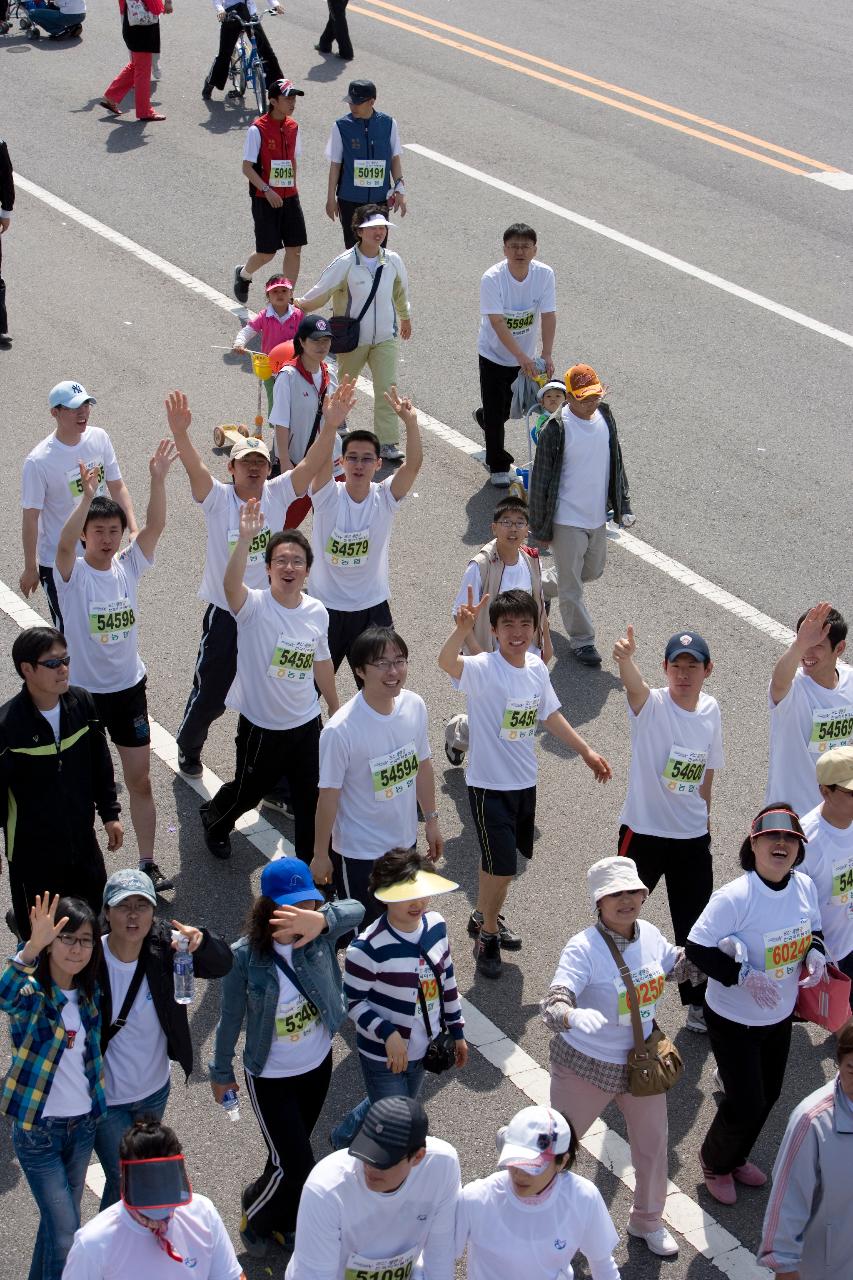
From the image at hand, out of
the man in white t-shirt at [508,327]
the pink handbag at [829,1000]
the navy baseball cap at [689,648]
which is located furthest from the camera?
the man in white t-shirt at [508,327]

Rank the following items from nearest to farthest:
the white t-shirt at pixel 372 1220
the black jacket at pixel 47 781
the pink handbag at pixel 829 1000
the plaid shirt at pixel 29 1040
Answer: the white t-shirt at pixel 372 1220 → the plaid shirt at pixel 29 1040 → the pink handbag at pixel 829 1000 → the black jacket at pixel 47 781

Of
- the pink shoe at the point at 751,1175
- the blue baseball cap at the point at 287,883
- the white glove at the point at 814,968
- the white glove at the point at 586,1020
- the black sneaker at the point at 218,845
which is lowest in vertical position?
the black sneaker at the point at 218,845

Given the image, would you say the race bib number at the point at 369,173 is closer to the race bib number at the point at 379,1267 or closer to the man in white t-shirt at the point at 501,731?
the man in white t-shirt at the point at 501,731

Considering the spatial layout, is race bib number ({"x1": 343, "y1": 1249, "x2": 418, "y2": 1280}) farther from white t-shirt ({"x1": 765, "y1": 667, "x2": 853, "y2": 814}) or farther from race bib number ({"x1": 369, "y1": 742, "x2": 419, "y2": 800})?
white t-shirt ({"x1": 765, "y1": 667, "x2": 853, "y2": 814})

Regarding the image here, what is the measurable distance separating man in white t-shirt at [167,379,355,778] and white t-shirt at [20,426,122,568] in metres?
0.82

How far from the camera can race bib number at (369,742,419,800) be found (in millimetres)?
7156

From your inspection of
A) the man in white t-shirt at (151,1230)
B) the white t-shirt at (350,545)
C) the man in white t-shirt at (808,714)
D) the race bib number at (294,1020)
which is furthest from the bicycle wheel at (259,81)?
the man in white t-shirt at (151,1230)

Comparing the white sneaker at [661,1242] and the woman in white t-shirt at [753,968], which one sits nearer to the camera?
the white sneaker at [661,1242]

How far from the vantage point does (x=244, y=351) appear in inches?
553

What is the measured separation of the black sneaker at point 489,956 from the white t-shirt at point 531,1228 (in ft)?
8.46

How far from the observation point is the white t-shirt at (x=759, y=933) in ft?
20.9

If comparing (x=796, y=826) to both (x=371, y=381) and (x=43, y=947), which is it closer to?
(x=43, y=947)

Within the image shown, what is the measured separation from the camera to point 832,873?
6836mm

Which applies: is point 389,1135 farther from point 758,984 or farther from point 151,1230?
point 758,984
